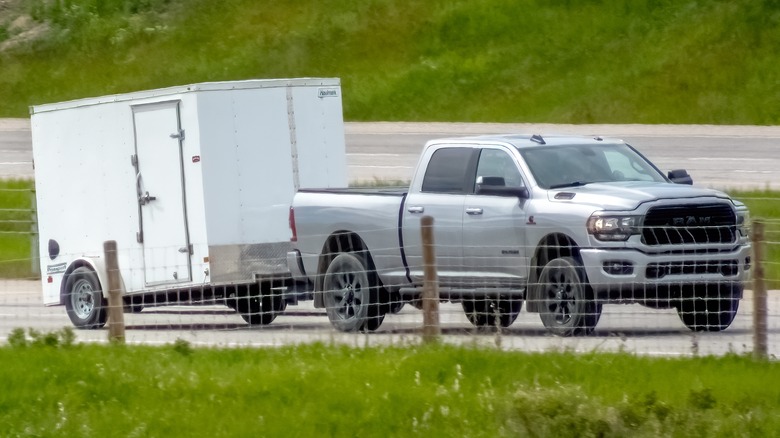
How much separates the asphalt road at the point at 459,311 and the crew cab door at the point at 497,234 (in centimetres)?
58

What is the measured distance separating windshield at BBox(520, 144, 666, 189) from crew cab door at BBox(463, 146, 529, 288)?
24 cm

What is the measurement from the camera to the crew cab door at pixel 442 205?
1537 cm

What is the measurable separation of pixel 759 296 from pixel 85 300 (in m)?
9.97

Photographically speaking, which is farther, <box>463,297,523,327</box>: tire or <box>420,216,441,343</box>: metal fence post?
<box>463,297,523,327</box>: tire

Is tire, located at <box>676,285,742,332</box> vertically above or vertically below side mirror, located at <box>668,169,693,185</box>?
below

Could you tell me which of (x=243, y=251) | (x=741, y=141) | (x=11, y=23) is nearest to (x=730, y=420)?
(x=243, y=251)

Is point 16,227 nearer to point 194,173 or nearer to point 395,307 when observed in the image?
point 194,173

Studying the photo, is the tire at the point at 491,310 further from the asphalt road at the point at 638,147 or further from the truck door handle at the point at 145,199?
the asphalt road at the point at 638,147

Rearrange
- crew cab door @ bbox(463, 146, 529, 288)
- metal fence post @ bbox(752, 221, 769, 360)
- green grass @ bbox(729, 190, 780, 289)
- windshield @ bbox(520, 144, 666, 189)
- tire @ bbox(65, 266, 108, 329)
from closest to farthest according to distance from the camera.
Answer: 1. metal fence post @ bbox(752, 221, 769, 360)
2. crew cab door @ bbox(463, 146, 529, 288)
3. windshield @ bbox(520, 144, 666, 189)
4. tire @ bbox(65, 266, 108, 329)
5. green grass @ bbox(729, 190, 780, 289)

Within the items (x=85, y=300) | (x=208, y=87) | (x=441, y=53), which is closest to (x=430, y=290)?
(x=208, y=87)

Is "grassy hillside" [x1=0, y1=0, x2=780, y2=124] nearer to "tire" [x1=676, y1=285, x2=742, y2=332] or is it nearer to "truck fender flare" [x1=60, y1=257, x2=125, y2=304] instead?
"truck fender flare" [x1=60, y1=257, x2=125, y2=304]

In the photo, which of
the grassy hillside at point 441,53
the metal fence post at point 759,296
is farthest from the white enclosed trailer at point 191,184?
the grassy hillside at point 441,53

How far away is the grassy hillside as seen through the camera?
135 feet

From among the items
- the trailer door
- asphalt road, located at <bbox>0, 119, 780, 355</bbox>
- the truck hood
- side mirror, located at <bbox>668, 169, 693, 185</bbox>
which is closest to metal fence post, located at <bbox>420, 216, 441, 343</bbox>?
asphalt road, located at <bbox>0, 119, 780, 355</bbox>
